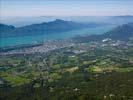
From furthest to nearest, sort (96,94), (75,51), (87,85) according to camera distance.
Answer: (75,51) → (87,85) → (96,94)

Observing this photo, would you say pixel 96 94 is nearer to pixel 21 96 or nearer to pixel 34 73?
pixel 21 96

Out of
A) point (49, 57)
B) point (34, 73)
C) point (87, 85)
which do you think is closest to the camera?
point (87, 85)

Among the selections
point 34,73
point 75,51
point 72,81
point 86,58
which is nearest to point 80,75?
point 72,81

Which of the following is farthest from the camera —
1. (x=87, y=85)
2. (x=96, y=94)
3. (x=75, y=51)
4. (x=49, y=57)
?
(x=75, y=51)

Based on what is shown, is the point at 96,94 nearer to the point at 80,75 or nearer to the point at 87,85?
the point at 87,85

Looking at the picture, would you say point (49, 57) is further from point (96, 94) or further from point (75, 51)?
point (96, 94)

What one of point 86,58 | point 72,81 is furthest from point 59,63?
point 72,81

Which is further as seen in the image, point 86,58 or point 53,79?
point 86,58

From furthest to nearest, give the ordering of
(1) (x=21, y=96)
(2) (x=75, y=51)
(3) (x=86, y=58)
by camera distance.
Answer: (2) (x=75, y=51) < (3) (x=86, y=58) < (1) (x=21, y=96)

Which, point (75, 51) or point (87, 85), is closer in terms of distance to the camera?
point (87, 85)
